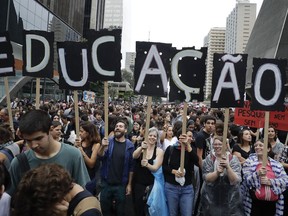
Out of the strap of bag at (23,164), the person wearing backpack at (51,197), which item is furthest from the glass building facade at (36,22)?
the person wearing backpack at (51,197)

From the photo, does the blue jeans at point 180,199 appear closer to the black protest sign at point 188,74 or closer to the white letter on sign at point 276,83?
the black protest sign at point 188,74

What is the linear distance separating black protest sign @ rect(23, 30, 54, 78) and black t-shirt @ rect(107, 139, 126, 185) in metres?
1.48

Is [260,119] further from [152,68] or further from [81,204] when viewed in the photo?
[81,204]

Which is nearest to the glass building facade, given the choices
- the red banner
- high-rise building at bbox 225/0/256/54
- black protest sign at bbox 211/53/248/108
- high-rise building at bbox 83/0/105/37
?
high-rise building at bbox 83/0/105/37

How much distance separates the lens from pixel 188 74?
4.61 metres

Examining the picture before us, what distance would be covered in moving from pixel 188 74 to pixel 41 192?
127 inches

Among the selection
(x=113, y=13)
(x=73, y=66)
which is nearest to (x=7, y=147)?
(x=73, y=66)

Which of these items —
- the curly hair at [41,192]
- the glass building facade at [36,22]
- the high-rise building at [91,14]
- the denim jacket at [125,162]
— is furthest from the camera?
the high-rise building at [91,14]

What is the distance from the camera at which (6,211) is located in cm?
226

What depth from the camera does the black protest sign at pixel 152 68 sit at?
181 inches

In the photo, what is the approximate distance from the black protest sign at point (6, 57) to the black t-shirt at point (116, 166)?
1953 millimetres

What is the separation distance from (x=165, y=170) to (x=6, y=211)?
2.85 meters

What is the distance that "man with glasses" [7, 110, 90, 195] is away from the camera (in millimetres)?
2578

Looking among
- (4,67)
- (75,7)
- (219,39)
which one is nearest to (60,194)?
(4,67)
